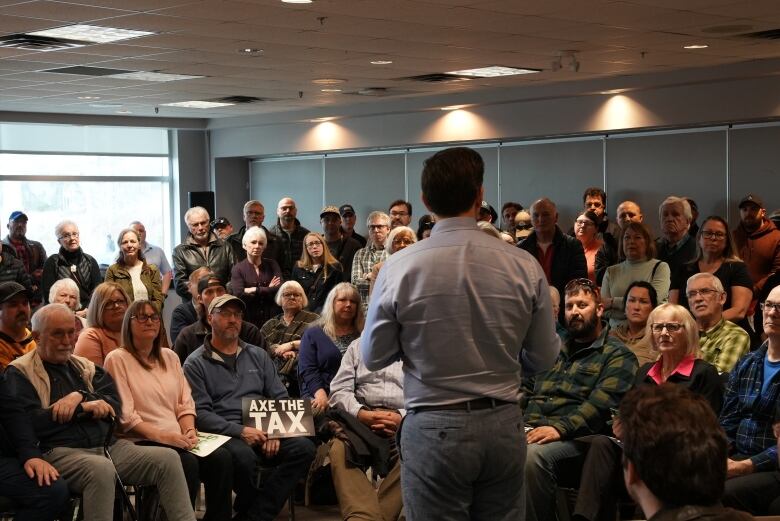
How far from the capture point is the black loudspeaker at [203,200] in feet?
51.0

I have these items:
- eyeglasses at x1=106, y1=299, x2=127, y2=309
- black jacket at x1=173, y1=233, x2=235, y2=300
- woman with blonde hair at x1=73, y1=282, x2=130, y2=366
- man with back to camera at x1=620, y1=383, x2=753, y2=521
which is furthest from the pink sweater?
man with back to camera at x1=620, y1=383, x2=753, y2=521

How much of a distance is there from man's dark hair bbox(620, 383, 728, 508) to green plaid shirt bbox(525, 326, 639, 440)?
118 inches

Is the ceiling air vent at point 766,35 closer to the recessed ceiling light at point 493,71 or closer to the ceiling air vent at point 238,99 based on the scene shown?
the recessed ceiling light at point 493,71

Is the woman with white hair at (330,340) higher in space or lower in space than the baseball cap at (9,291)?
lower

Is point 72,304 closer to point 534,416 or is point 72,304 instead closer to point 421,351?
point 534,416

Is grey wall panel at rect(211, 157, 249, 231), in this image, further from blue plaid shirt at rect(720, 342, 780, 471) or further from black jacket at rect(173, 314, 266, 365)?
blue plaid shirt at rect(720, 342, 780, 471)

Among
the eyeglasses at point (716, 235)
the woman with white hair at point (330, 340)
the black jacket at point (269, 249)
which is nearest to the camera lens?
the woman with white hair at point (330, 340)

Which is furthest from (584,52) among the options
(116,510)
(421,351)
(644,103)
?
(421,351)

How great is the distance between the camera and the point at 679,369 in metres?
5.16

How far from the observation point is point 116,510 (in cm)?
532

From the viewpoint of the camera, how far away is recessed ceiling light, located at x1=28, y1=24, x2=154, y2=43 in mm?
7836

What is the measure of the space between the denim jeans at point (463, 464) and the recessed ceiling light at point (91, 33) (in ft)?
18.1

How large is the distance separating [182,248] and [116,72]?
2.06 meters

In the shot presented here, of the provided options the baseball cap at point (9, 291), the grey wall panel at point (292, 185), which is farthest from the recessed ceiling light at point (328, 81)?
the baseball cap at point (9, 291)
